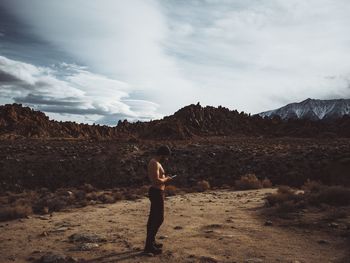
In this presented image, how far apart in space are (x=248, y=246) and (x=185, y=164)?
17.5 meters

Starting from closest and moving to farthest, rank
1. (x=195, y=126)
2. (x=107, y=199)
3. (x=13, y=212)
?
(x=13, y=212) → (x=107, y=199) → (x=195, y=126)

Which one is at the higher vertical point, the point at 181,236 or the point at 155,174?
the point at 155,174

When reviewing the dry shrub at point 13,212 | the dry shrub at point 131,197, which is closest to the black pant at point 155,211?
the dry shrub at point 13,212

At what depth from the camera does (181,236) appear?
10.6 meters

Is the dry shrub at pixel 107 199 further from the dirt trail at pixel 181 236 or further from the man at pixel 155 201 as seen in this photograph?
the man at pixel 155 201

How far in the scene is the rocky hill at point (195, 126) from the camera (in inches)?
2317

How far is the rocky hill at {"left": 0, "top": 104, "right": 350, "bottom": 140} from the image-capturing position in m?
58.8

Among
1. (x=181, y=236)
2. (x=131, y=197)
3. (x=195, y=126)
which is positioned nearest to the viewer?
(x=181, y=236)

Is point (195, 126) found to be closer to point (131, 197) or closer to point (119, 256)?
point (131, 197)

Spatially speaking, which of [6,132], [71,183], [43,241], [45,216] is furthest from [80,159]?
[6,132]

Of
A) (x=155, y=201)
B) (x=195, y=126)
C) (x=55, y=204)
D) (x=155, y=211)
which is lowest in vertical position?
(x=55, y=204)

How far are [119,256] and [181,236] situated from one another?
2.18 meters

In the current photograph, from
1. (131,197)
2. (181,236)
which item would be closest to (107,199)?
(131,197)

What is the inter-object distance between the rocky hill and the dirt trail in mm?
39213
